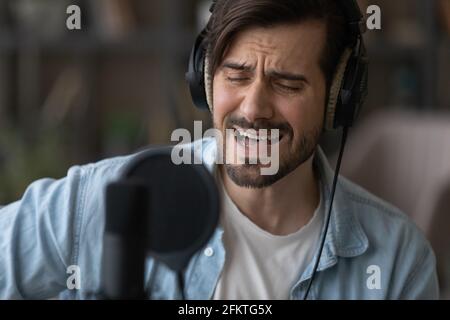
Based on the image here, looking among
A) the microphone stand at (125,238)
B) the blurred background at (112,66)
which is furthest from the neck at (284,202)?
the blurred background at (112,66)

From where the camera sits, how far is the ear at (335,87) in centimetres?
68

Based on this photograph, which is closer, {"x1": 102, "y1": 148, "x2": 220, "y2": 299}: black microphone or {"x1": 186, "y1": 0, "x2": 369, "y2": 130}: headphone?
{"x1": 102, "y1": 148, "x2": 220, "y2": 299}: black microphone

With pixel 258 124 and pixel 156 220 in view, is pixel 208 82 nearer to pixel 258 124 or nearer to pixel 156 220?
pixel 258 124

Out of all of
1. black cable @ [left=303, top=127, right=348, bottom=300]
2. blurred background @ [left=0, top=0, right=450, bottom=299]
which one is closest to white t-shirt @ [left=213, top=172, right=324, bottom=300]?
black cable @ [left=303, top=127, right=348, bottom=300]

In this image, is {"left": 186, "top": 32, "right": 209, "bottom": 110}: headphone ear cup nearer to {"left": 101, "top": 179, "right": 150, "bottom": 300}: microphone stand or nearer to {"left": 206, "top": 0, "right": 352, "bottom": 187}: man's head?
{"left": 206, "top": 0, "right": 352, "bottom": 187}: man's head

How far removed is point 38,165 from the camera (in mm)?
911

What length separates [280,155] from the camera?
656 mm

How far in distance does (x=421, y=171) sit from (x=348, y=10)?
45 centimetres

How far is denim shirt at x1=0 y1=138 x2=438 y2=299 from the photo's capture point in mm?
627

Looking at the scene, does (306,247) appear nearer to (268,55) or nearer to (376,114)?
(268,55)

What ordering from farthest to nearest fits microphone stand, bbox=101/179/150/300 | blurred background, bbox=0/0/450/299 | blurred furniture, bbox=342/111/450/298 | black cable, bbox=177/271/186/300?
blurred background, bbox=0/0/450/299 < blurred furniture, bbox=342/111/450/298 < black cable, bbox=177/271/186/300 < microphone stand, bbox=101/179/150/300

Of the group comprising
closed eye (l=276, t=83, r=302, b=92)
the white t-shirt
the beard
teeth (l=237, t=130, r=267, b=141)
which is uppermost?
closed eye (l=276, t=83, r=302, b=92)

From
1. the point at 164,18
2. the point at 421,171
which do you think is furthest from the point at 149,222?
the point at 164,18

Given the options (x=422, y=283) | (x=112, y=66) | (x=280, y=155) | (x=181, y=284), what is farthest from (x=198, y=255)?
(x=112, y=66)
